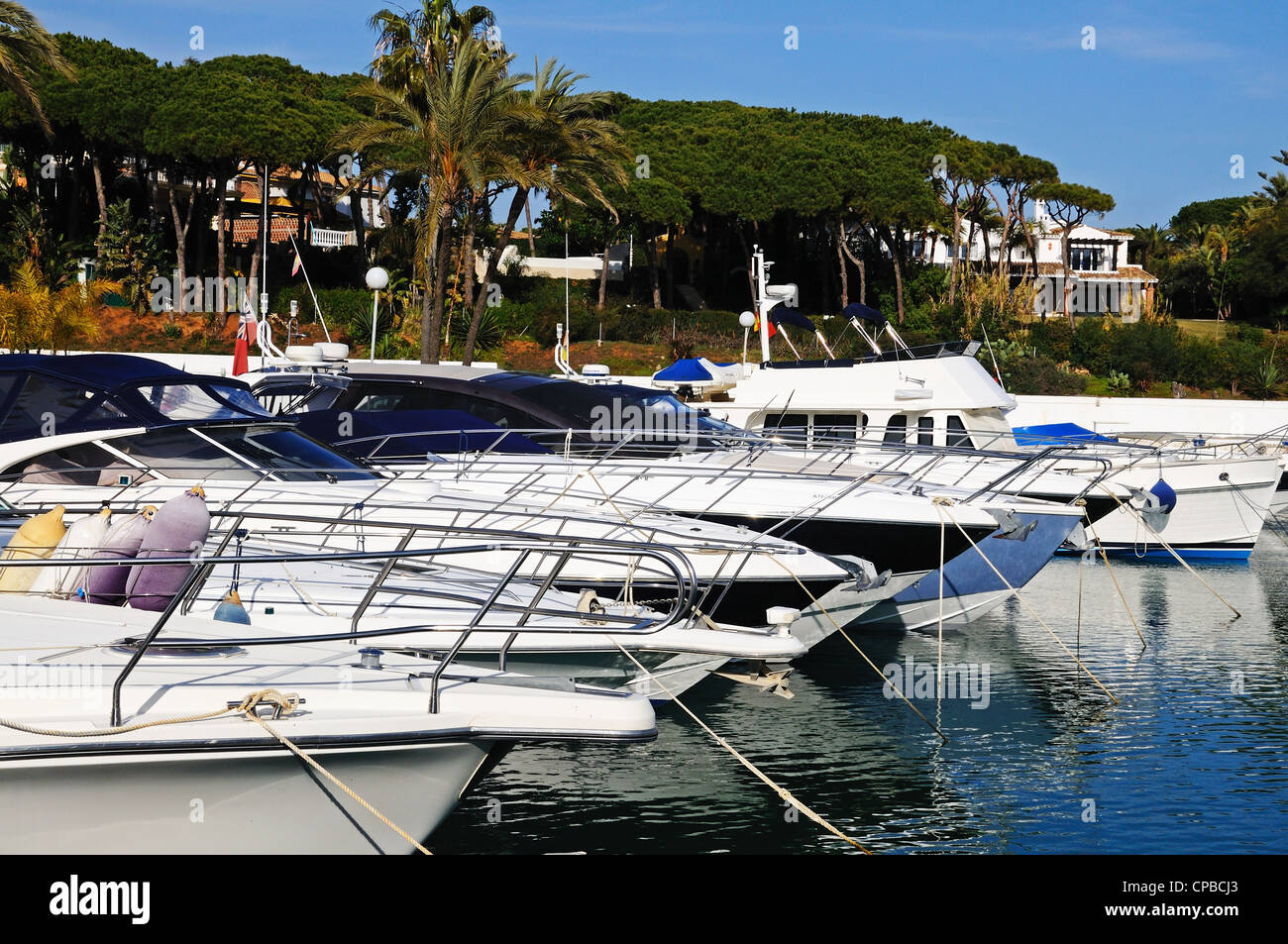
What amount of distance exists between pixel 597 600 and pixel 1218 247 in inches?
2155

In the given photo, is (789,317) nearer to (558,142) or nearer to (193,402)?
(558,142)

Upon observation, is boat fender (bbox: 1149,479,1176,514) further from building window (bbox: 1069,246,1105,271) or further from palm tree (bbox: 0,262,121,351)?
building window (bbox: 1069,246,1105,271)

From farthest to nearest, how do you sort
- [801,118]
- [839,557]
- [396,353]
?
1. [801,118]
2. [396,353]
3. [839,557]

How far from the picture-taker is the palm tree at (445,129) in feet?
69.6

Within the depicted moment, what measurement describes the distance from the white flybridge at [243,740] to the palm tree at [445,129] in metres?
16.9

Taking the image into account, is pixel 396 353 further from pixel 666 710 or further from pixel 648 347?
pixel 666 710

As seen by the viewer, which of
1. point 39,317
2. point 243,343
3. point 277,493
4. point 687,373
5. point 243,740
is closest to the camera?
point 243,740

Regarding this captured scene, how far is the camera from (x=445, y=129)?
69.6 feet

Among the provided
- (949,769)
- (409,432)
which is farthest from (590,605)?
(409,432)

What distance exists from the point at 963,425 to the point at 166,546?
13.0 meters

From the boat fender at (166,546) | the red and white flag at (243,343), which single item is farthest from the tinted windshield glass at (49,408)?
the red and white flag at (243,343)

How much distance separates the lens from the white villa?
167 feet
